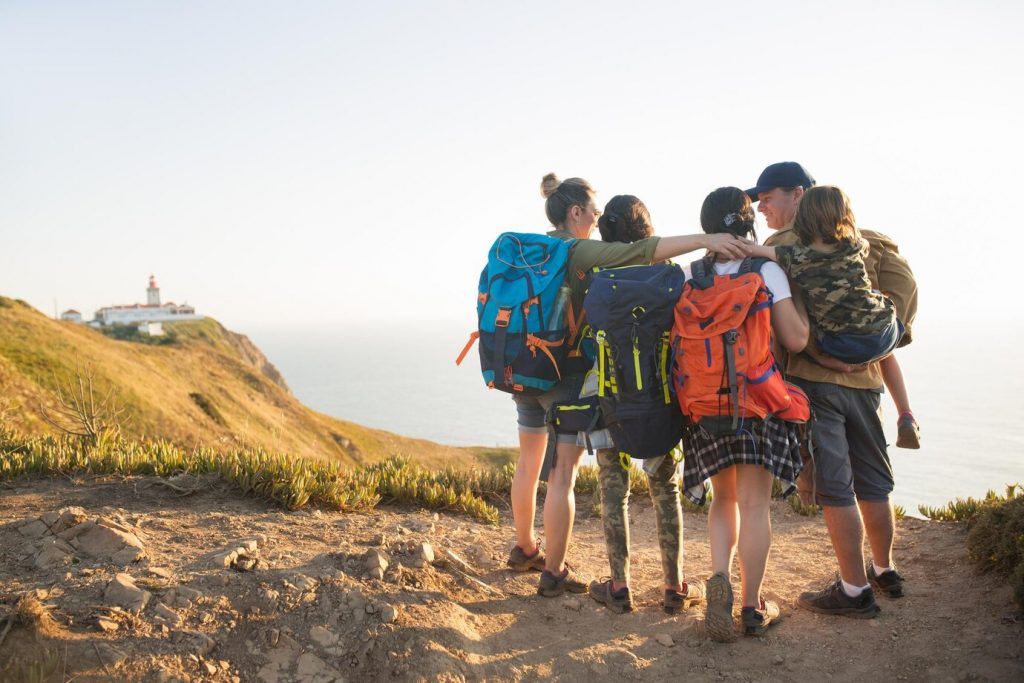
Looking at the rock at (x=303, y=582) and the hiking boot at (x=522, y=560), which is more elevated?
the rock at (x=303, y=582)

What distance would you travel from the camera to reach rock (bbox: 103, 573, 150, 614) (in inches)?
150

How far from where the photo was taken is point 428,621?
13.5ft

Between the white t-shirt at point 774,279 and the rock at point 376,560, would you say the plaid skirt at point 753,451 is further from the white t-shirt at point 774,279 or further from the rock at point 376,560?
the rock at point 376,560

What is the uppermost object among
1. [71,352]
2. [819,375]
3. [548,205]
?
[548,205]

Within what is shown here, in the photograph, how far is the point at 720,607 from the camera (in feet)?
13.2

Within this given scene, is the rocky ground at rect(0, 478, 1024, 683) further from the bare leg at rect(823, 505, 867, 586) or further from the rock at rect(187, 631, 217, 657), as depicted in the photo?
the bare leg at rect(823, 505, 867, 586)

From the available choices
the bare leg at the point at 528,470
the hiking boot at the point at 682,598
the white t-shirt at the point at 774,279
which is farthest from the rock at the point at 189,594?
the white t-shirt at the point at 774,279

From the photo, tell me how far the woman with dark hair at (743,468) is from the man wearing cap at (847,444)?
0.36 meters

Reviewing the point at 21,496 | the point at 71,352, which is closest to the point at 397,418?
A: the point at 71,352

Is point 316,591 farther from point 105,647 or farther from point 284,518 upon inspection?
point 284,518

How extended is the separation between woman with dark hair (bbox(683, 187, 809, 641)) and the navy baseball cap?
17.2 inches

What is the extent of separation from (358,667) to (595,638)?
133 centimetres

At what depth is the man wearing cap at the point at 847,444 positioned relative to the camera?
4.26 metres

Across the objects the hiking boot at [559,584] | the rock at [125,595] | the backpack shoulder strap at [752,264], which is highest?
the backpack shoulder strap at [752,264]
